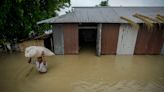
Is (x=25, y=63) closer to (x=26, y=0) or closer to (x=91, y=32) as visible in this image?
(x=26, y=0)

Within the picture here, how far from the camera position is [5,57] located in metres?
11.7

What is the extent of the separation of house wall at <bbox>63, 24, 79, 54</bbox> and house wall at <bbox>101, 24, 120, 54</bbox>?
173cm

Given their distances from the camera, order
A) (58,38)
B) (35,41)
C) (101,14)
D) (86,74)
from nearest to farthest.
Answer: (86,74)
(58,38)
(35,41)
(101,14)

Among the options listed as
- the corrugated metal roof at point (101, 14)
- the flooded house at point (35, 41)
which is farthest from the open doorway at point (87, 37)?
the flooded house at point (35, 41)

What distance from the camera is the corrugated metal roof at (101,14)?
36.0 feet

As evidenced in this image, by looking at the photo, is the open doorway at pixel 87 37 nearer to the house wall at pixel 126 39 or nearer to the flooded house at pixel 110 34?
the flooded house at pixel 110 34

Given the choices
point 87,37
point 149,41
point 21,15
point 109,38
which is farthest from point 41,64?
point 149,41

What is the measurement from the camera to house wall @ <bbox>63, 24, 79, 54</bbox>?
1132cm

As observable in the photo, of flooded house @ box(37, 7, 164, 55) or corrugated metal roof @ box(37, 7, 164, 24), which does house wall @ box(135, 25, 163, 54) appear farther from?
corrugated metal roof @ box(37, 7, 164, 24)

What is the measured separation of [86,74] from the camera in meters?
9.74

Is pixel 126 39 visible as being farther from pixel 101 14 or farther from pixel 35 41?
pixel 35 41

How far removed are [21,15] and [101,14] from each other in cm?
529

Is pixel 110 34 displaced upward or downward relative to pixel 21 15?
downward

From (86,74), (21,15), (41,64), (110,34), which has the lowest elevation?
(86,74)
